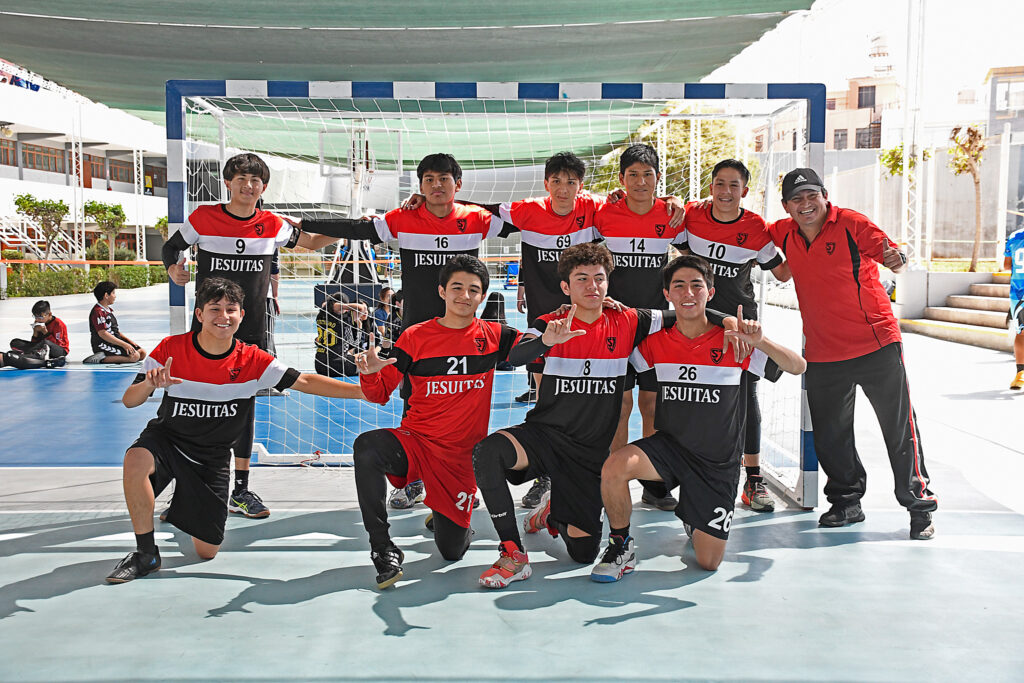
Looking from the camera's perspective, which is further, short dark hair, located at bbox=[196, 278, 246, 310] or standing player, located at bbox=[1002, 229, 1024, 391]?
standing player, located at bbox=[1002, 229, 1024, 391]

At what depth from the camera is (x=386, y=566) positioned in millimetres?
3320

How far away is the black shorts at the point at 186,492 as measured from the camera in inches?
142

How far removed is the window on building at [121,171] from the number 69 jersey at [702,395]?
48.7m

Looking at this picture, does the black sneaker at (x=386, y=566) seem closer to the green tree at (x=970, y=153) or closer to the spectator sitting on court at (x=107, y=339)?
the spectator sitting on court at (x=107, y=339)

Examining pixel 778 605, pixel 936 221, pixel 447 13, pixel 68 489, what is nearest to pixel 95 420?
pixel 68 489

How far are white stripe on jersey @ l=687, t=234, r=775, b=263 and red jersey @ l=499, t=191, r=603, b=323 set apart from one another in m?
0.56

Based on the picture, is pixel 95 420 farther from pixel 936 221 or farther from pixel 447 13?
pixel 936 221

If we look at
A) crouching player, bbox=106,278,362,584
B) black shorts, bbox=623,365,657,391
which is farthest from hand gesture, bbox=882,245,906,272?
crouching player, bbox=106,278,362,584

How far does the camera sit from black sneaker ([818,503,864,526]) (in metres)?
4.13

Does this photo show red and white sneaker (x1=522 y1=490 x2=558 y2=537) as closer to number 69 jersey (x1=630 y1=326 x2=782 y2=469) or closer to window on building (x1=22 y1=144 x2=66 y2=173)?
number 69 jersey (x1=630 y1=326 x2=782 y2=469)

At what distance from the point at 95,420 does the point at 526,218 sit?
14.8 feet

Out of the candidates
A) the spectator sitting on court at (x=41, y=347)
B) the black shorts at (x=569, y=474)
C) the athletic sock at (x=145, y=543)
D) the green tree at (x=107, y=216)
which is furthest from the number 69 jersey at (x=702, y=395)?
the green tree at (x=107, y=216)

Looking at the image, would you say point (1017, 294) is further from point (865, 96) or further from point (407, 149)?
point (865, 96)

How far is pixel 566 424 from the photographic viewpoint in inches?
144
